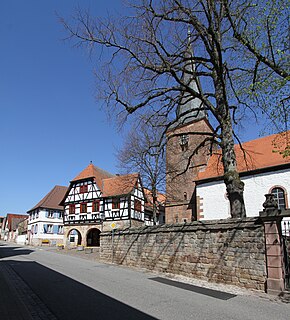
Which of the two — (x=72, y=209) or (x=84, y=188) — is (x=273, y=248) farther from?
(x=72, y=209)

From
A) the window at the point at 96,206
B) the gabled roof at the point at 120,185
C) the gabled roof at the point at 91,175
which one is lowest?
the window at the point at 96,206

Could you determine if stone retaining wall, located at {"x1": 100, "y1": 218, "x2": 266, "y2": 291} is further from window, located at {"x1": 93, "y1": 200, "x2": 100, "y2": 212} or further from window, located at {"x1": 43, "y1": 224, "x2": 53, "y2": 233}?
window, located at {"x1": 43, "y1": 224, "x2": 53, "y2": 233}

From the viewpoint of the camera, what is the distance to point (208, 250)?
11.2m

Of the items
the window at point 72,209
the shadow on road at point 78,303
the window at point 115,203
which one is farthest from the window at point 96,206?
the shadow on road at point 78,303

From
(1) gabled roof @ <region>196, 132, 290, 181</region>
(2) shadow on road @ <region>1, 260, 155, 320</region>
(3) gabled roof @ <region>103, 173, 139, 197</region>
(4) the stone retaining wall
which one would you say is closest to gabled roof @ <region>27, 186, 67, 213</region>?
(3) gabled roof @ <region>103, 173, 139, 197</region>

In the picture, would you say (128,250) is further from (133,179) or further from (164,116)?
(133,179)

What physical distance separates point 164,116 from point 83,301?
29.5 feet

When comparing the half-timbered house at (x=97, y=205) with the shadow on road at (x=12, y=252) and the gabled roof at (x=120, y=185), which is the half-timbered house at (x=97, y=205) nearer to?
Answer: the gabled roof at (x=120, y=185)

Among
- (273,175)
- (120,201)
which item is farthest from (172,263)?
(120,201)

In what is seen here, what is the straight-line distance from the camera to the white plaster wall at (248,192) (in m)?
19.3

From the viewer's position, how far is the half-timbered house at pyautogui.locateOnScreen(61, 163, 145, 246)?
32.7m

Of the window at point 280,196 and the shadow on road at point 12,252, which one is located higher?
the window at point 280,196

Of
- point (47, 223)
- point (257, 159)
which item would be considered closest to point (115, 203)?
point (47, 223)

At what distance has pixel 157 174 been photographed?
25.3 meters
